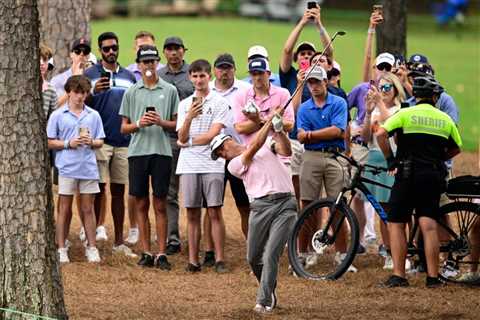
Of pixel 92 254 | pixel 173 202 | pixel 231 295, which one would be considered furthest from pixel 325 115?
pixel 92 254

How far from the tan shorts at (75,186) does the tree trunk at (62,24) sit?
4.95m

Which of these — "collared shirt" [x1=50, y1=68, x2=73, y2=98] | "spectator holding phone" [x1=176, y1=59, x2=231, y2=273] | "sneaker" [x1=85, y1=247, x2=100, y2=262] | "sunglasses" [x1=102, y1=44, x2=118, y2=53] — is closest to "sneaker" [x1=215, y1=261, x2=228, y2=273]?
"spectator holding phone" [x1=176, y1=59, x2=231, y2=273]

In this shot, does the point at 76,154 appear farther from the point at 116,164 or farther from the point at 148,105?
the point at 116,164

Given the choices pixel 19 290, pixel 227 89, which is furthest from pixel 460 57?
pixel 19 290

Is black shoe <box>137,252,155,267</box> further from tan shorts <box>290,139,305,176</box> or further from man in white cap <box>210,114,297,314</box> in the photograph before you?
man in white cap <box>210,114,297,314</box>

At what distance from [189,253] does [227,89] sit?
1792 mm

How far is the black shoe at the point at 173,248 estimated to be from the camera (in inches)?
563

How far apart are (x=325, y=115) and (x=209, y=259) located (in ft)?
6.51

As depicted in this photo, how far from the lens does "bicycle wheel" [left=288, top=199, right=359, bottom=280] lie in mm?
12539

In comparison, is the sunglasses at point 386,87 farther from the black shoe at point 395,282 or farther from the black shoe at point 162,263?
the black shoe at point 162,263

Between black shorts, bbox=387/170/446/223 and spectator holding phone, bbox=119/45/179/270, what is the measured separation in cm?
258

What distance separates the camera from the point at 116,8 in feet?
179

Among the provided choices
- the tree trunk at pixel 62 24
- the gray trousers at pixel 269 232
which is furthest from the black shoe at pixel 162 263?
the tree trunk at pixel 62 24

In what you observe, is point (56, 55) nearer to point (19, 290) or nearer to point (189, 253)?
point (189, 253)
